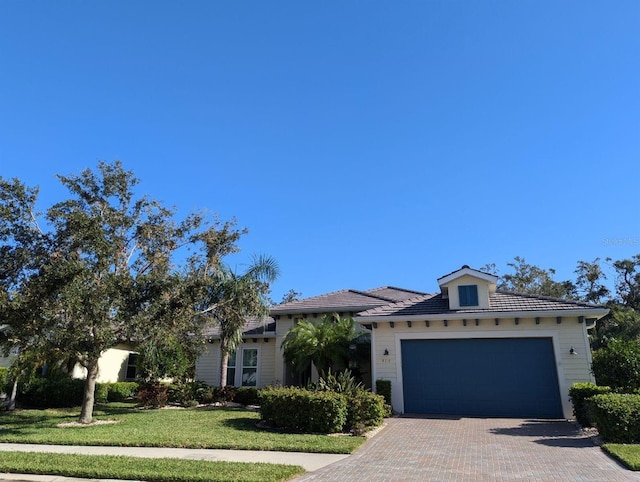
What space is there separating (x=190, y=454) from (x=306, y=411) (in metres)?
3.35

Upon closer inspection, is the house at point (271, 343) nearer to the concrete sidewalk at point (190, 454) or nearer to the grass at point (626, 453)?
the concrete sidewalk at point (190, 454)

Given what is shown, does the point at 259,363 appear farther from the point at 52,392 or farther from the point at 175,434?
the point at 175,434

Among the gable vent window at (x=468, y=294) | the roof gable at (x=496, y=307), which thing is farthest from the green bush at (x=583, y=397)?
the gable vent window at (x=468, y=294)

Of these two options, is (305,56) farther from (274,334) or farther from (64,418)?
(64,418)

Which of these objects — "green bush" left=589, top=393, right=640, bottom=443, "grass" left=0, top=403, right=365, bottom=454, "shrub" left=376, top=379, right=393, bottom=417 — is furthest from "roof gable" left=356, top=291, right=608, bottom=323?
"grass" left=0, top=403, right=365, bottom=454

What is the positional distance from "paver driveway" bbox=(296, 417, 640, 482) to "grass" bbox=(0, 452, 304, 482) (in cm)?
72

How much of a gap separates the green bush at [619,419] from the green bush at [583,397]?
1.74 metres

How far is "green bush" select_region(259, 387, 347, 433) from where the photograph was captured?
1088cm

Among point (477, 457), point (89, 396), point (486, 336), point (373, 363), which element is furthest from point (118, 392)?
point (477, 457)

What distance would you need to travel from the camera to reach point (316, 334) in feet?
56.4

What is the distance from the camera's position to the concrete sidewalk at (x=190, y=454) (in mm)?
7657

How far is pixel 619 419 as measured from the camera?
910cm

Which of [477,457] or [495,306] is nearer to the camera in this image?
[477,457]

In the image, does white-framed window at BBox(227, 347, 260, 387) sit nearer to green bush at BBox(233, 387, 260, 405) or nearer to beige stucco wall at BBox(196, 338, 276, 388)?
beige stucco wall at BBox(196, 338, 276, 388)
